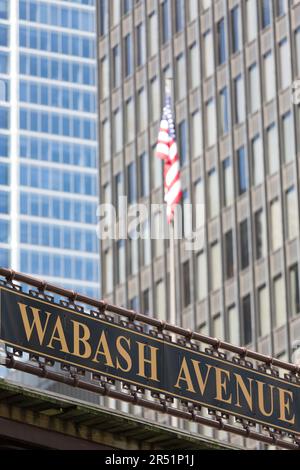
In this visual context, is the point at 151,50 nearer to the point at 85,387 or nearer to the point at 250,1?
the point at 250,1

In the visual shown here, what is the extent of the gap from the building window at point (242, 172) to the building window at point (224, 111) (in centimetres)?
231

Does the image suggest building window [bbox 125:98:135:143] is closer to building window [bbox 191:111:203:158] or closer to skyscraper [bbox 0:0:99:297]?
building window [bbox 191:111:203:158]

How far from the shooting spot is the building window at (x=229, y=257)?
84.6 metres

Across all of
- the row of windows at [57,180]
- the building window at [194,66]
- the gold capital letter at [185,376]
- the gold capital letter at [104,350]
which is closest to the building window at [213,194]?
the building window at [194,66]

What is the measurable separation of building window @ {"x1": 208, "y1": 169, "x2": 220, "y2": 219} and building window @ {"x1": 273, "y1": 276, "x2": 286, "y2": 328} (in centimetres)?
856

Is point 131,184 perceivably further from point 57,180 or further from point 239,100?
point 57,180

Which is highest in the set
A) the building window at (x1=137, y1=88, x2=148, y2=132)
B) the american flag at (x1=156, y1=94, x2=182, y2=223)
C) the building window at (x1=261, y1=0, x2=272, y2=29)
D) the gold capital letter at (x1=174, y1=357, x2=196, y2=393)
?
the building window at (x1=137, y1=88, x2=148, y2=132)

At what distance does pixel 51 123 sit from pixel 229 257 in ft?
365

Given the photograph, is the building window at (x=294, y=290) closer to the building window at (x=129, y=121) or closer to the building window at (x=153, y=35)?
the building window at (x=153, y=35)

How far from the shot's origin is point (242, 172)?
280 ft

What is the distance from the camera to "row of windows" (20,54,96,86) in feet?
646

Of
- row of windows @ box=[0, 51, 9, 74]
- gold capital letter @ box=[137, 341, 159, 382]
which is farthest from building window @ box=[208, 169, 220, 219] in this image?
→ row of windows @ box=[0, 51, 9, 74]

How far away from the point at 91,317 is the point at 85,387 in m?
1.09

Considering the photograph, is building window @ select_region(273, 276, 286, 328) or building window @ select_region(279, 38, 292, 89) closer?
building window @ select_region(273, 276, 286, 328)
